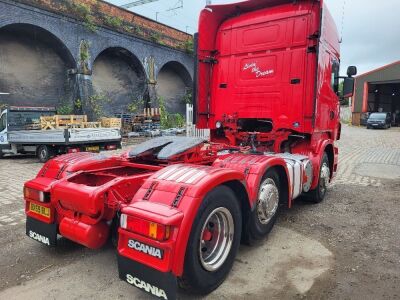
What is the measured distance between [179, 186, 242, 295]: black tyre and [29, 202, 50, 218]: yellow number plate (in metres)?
1.56

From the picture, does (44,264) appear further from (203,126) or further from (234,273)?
(203,126)

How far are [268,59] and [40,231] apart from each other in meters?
4.06

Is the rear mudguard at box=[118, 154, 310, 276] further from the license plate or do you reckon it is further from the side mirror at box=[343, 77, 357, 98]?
the license plate

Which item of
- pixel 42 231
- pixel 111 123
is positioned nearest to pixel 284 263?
pixel 42 231

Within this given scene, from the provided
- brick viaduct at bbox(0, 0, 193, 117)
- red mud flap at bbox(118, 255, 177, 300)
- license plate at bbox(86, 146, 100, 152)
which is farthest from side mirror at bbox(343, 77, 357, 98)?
brick viaduct at bbox(0, 0, 193, 117)

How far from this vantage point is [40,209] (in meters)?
3.31

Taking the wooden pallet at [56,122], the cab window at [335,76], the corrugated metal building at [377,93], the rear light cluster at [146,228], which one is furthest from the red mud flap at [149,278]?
the corrugated metal building at [377,93]

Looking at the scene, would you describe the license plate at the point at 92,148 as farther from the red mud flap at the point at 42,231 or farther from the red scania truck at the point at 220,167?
the red mud flap at the point at 42,231

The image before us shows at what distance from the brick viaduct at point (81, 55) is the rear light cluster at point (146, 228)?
47.5ft

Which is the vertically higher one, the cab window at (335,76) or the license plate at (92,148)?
the cab window at (335,76)

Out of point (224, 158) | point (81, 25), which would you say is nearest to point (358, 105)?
point (81, 25)

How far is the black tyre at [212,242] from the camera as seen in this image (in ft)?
8.37

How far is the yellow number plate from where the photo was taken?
324 cm

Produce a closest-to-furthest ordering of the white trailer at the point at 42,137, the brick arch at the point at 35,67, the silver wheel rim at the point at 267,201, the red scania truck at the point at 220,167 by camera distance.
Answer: the red scania truck at the point at 220,167 → the silver wheel rim at the point at 267,201 → the white trailer at the point at 42,137 → the brick arch at the point at 35,67
